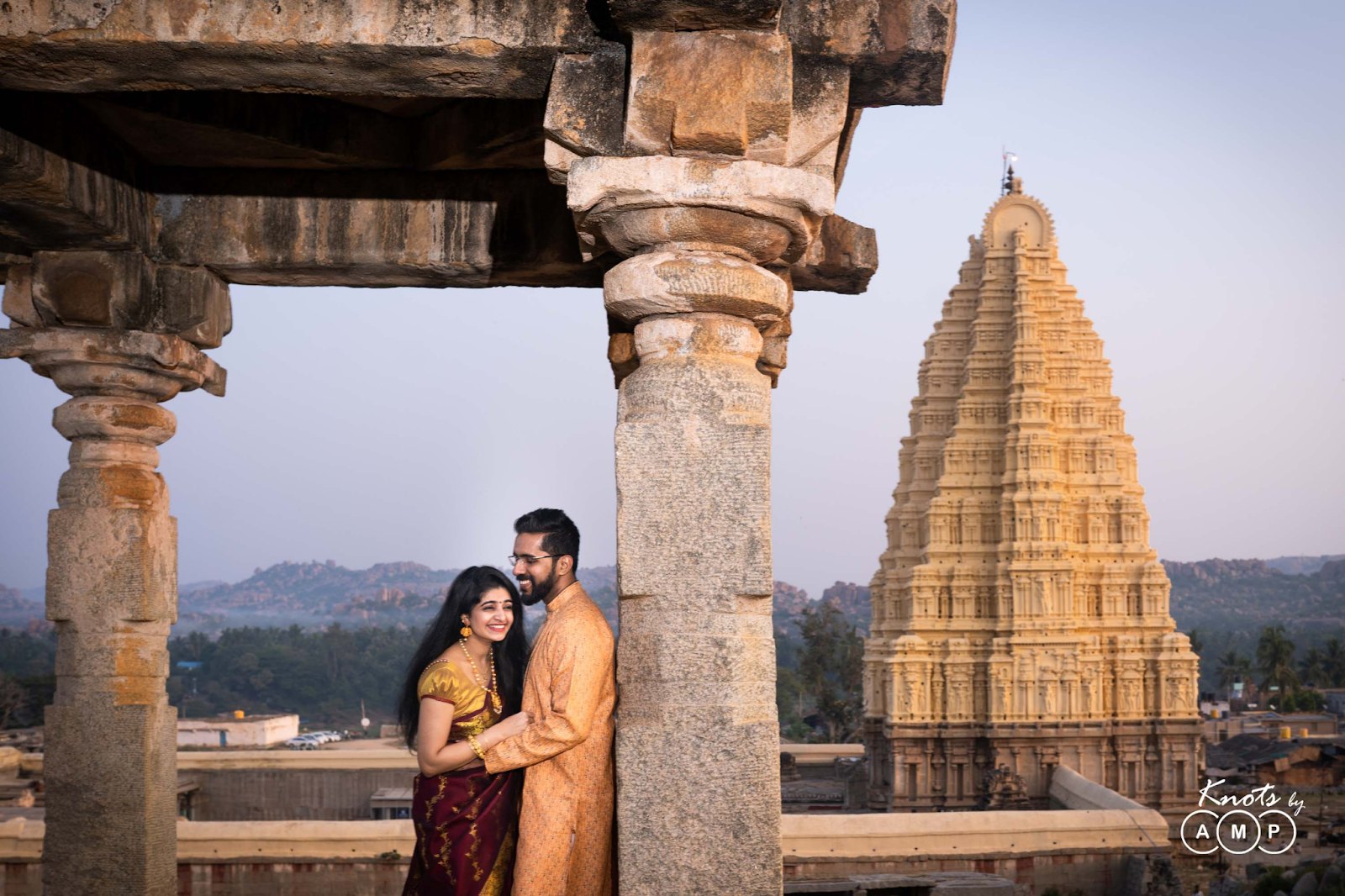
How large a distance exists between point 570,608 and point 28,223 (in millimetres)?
2977

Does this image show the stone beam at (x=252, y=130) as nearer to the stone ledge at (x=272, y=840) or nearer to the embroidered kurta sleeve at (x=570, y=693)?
the embroidered kurta sleeve at (x=570, y=693)

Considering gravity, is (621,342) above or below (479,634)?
above

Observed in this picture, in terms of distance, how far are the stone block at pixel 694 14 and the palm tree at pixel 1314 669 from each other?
6797 cm

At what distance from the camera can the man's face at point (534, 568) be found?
4824mm

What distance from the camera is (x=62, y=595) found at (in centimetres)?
696

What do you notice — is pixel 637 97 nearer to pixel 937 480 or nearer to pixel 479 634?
pixel 479 634

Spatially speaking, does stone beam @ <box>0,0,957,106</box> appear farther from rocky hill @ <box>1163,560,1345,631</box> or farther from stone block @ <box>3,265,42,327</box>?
rocky hill @ <box>1163,560,1345,631</box>

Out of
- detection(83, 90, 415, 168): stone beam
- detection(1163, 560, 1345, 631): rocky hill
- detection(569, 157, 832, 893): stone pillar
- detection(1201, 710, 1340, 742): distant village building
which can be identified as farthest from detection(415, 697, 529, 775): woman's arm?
detection(1163, 560, 1345, 631): rocky hill

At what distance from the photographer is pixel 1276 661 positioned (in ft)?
193

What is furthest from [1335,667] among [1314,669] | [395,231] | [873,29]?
[873,29]

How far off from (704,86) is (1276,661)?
60.4m

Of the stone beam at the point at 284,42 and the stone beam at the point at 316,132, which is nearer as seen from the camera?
the stone beam at the point at 284,42

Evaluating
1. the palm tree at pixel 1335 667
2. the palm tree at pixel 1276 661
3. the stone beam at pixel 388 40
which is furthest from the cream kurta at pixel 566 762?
the palm tree at pixel 1335 667

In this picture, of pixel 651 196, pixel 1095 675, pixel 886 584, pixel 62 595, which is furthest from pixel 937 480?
pixel 651 196
